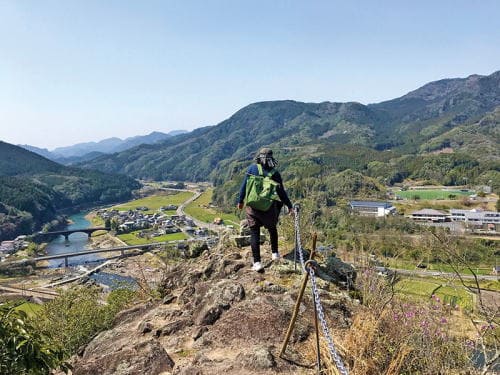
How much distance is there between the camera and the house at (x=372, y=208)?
7756 centimetres

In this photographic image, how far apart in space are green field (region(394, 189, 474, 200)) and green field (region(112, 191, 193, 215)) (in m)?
68.0

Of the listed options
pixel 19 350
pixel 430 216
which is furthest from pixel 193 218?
pixel 19 350

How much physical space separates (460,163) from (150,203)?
353 ft

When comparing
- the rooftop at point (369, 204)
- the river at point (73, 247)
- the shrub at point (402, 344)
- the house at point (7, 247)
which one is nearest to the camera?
the shrub at point (402, 344)

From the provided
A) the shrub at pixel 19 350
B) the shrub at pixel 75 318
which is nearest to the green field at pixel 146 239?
the shrub at pixel 75 318

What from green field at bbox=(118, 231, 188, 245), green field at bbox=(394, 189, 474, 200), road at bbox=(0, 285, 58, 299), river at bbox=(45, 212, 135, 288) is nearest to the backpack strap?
road at bbox=(0, 285, 58, 299)

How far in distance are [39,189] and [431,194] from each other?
4705 inches

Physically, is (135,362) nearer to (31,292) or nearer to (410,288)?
(410,288)

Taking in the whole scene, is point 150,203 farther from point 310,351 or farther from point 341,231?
point 310,351

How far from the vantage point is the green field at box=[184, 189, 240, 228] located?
97.4m

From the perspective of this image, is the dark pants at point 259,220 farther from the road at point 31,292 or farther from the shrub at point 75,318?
the road at point 31,292

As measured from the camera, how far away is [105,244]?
3243 inches

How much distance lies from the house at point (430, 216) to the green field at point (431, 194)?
61.9 feet

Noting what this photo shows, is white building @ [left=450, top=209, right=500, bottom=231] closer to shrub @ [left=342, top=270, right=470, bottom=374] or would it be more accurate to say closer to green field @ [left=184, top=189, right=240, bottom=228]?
green field @ [left=184, top=189, right=240, bottom=228]
